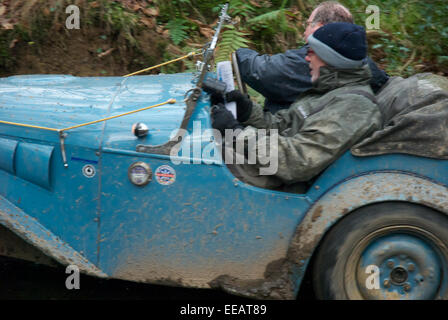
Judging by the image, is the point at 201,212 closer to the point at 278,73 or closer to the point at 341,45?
the point at 341,45

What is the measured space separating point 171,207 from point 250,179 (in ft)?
1.44

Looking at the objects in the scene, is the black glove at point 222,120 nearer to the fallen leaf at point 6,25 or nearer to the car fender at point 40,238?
the car fender at point 40,238

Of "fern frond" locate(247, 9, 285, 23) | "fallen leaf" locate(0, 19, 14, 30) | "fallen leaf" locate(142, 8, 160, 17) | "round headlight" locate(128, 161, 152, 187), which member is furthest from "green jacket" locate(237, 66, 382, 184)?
"fallen leaf" locate(0, 19, 14, 30)

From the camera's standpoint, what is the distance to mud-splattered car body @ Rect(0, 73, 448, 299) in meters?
2.65

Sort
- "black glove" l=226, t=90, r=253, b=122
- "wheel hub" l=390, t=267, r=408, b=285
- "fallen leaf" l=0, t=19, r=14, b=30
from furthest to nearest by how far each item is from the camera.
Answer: "fallen leaf" l=0, t=19, r=14, b=30, "black glove" l=226, t=90, r=253, b=122, "wheel hub" l=390, t=267, r=408, b=285

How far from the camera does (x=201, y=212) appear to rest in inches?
106

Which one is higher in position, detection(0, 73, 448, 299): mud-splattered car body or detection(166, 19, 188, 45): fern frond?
detection(166, 19, 188, 45): fern frond

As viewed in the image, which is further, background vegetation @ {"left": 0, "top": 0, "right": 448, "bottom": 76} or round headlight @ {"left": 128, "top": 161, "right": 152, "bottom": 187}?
background vegetation @ {"left": 0, "top": 0, "right": 448, "bottom": 76}

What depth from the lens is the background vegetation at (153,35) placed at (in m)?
5.38

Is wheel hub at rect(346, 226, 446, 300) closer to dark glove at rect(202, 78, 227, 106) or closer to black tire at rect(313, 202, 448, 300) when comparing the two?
black tire at rect(313, 202, 448, 300)

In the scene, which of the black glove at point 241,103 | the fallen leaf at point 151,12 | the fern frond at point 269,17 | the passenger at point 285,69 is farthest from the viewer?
the fallen leaf at point 151,12

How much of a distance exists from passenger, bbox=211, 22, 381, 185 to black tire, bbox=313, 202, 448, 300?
365 millimetres

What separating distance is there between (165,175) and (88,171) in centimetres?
40

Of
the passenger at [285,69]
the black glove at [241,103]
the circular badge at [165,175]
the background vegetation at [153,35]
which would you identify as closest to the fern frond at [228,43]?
the background vegetation at [153,35]
